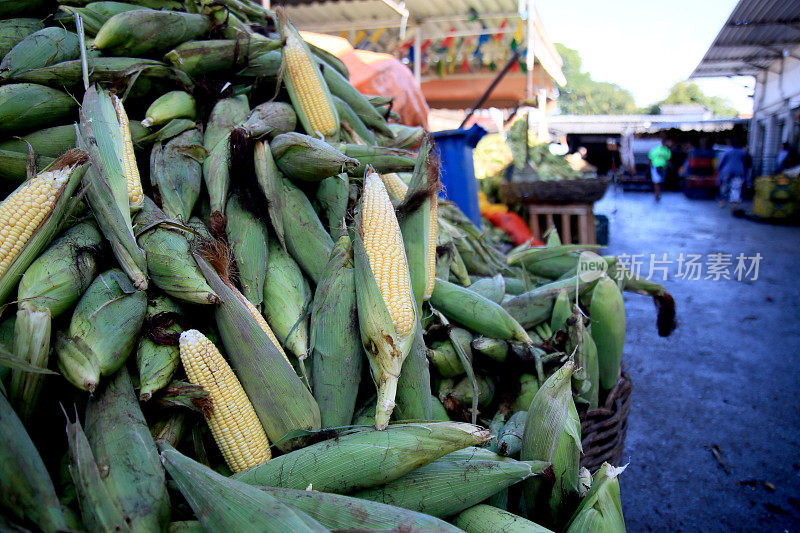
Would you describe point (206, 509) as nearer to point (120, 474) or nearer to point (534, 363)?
point (120, 474)

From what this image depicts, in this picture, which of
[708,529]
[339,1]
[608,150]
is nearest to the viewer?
[708,529]

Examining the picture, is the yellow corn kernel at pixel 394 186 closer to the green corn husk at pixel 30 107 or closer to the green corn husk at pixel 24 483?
the green corn husk at pixel 30 107

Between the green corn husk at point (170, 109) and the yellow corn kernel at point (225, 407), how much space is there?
848mm

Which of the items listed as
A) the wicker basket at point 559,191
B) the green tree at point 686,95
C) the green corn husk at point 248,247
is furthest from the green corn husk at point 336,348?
the green tree at point 686,95

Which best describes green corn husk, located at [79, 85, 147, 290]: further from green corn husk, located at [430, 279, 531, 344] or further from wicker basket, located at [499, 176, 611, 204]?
wicker basket, located at [499, 176, 611, 204]

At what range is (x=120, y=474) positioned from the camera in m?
0.93

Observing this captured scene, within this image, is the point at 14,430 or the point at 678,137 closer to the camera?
the point at 14,430

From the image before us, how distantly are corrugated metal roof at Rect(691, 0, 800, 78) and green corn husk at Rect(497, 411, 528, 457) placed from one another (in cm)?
1206

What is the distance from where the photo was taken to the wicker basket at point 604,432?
5.00ft

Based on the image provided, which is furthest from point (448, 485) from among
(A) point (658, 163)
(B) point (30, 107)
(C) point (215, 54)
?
(A) point (658, 163)

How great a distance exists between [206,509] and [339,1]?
6.85 metres

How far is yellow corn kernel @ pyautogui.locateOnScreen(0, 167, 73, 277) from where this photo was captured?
43.7 inches

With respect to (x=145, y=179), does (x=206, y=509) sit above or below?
below

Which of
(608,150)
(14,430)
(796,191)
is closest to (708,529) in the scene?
(14,430)
